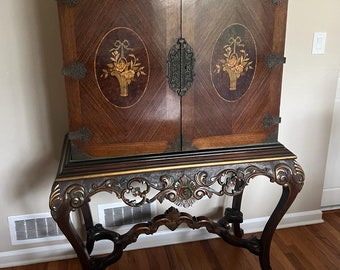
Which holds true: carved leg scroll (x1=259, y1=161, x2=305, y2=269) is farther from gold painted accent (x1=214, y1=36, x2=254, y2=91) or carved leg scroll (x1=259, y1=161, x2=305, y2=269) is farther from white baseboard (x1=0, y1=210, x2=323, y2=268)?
white baseboard (x1=0, y1=210, x2=323, y2=268)

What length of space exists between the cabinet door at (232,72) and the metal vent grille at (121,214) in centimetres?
71

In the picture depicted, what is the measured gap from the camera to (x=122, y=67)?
139 cm

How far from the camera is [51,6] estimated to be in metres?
1.66

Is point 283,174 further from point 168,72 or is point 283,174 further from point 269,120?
point 168,72

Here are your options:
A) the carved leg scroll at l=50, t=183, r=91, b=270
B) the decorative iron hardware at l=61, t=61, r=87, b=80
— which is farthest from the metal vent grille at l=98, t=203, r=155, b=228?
the decorative iron hardware at l=61, t=61, r=87, b=80

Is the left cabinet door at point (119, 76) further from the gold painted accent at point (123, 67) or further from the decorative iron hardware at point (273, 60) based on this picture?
the decorative iron hardware at point (273, 60)

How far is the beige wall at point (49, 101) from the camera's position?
168 centimetres

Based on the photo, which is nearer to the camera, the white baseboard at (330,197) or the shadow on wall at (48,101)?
the shadow on wall at (48,101)

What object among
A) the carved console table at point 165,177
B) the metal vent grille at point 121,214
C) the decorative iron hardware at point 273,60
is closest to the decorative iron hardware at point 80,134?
the carved console table at point 165,177

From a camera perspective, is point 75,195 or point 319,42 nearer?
point 75,195

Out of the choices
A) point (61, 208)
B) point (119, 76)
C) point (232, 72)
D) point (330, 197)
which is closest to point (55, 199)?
point (61, 208)

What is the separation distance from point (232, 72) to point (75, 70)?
643 mm

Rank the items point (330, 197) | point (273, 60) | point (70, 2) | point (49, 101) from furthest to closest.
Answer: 1. point (330, 197)
2. point (49, 101)
3. point (273, 60)
4. point (70, 2)

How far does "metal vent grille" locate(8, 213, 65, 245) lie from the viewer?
6.36ft
